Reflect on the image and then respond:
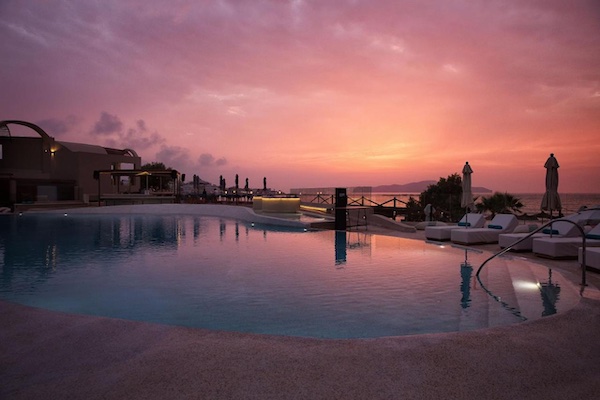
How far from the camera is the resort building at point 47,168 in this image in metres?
35.1

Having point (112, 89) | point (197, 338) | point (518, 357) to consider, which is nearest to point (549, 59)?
point (518, 357)

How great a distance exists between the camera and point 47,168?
37156mm

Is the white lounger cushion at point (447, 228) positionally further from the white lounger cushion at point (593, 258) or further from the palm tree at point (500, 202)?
the palm tree at point (500, 202)

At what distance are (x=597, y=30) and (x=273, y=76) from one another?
48.6 feet

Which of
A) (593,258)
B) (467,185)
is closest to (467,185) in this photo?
(467,185)

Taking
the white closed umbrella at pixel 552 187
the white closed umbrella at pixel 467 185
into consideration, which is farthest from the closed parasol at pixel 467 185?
the white closed umbrella at pixel 552 187

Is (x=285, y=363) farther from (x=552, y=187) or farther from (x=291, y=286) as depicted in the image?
(x=552, y=187)

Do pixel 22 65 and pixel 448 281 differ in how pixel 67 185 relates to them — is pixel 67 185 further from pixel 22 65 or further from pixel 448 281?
pixel 448 281

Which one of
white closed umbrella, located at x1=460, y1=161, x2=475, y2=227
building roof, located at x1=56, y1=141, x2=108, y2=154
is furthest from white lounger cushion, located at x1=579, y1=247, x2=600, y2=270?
building roof, located at x1=56, y1=141, x2=108, y2=154

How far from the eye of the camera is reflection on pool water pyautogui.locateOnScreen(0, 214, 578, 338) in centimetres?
520

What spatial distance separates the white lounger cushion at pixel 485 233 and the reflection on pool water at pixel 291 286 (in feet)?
2.91

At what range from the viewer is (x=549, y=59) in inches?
639

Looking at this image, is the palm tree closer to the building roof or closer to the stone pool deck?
the stone pool deck

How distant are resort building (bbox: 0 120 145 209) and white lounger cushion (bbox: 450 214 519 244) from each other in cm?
2962
